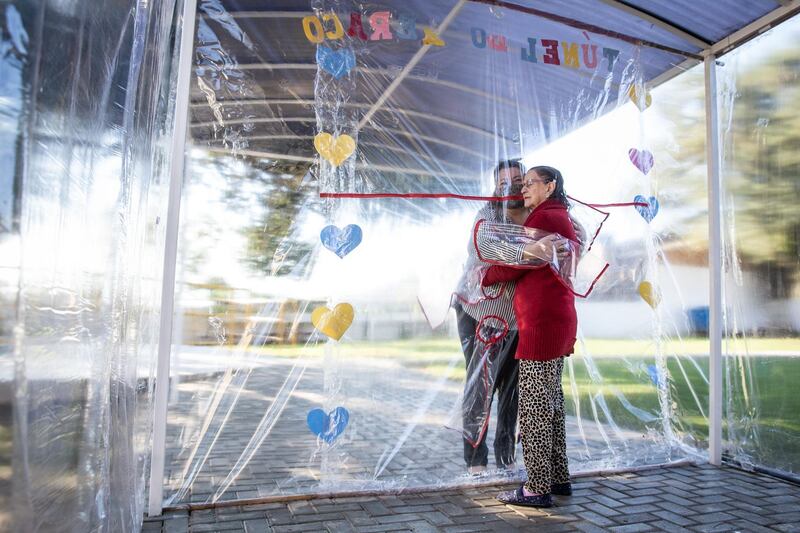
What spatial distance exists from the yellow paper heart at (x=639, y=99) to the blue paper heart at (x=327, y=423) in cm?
227

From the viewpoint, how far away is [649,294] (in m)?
3.35

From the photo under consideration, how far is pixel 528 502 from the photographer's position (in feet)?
8.46

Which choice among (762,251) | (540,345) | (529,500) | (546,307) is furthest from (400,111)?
(762,251)

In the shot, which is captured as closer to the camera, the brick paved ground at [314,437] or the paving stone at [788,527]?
the paving stone at [788,527]

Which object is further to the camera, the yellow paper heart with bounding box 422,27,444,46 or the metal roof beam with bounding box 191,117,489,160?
the yellow paper heart with bounding box 422,27,444,46

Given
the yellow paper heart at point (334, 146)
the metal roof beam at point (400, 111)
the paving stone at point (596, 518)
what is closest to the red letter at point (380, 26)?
the metal roof beam at point (400, 111)

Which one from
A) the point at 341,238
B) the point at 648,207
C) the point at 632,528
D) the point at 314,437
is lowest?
the point at 632,528

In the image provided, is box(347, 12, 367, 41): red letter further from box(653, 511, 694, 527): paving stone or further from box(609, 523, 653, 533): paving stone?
box(653, 511, 694, 527): paving stone

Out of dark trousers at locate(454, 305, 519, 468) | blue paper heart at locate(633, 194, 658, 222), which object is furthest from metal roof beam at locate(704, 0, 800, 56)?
dark trousers at locate(454, 305, 519, 468)

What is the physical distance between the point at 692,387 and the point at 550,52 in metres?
2.00

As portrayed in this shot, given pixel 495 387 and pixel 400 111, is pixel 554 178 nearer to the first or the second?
pixel 400 111

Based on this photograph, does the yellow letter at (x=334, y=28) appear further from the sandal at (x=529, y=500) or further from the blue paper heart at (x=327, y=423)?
the sandal at (x=529, y=500)

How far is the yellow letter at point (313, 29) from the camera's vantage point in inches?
105

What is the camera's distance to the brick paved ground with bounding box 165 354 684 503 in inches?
98.5
